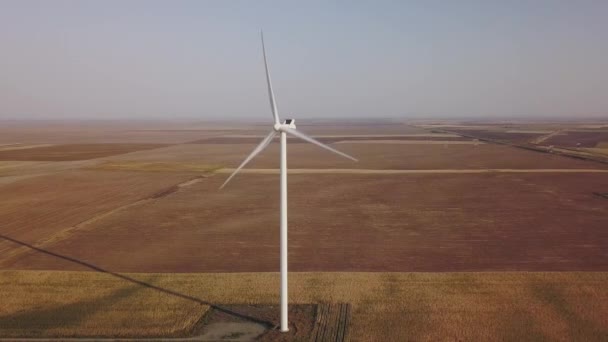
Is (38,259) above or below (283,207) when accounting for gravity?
below

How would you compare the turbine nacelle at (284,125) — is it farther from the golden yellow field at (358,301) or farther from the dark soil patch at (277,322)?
the golden yellow field at (358,301)

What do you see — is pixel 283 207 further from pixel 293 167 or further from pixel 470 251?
pixel 293 167

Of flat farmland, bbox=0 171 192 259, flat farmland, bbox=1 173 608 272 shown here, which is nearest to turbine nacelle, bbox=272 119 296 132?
flat farmland, bbox=1 173 608 272

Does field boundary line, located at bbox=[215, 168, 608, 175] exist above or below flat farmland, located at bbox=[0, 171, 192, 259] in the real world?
above

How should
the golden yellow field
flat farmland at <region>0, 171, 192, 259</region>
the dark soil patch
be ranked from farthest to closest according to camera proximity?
flat farmland at <region>0, 171, 192, 259</region>
the golden yellow field
the dark soil patch

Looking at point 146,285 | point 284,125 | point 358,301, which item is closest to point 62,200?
point 146,285

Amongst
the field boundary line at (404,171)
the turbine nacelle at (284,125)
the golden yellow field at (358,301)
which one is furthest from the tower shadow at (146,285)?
the field boundary line at (404,171)

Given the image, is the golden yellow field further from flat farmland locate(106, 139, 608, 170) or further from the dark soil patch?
flat farmland locate(106, 139, 608, 170)

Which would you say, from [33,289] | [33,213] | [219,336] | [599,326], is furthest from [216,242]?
[599,326]
